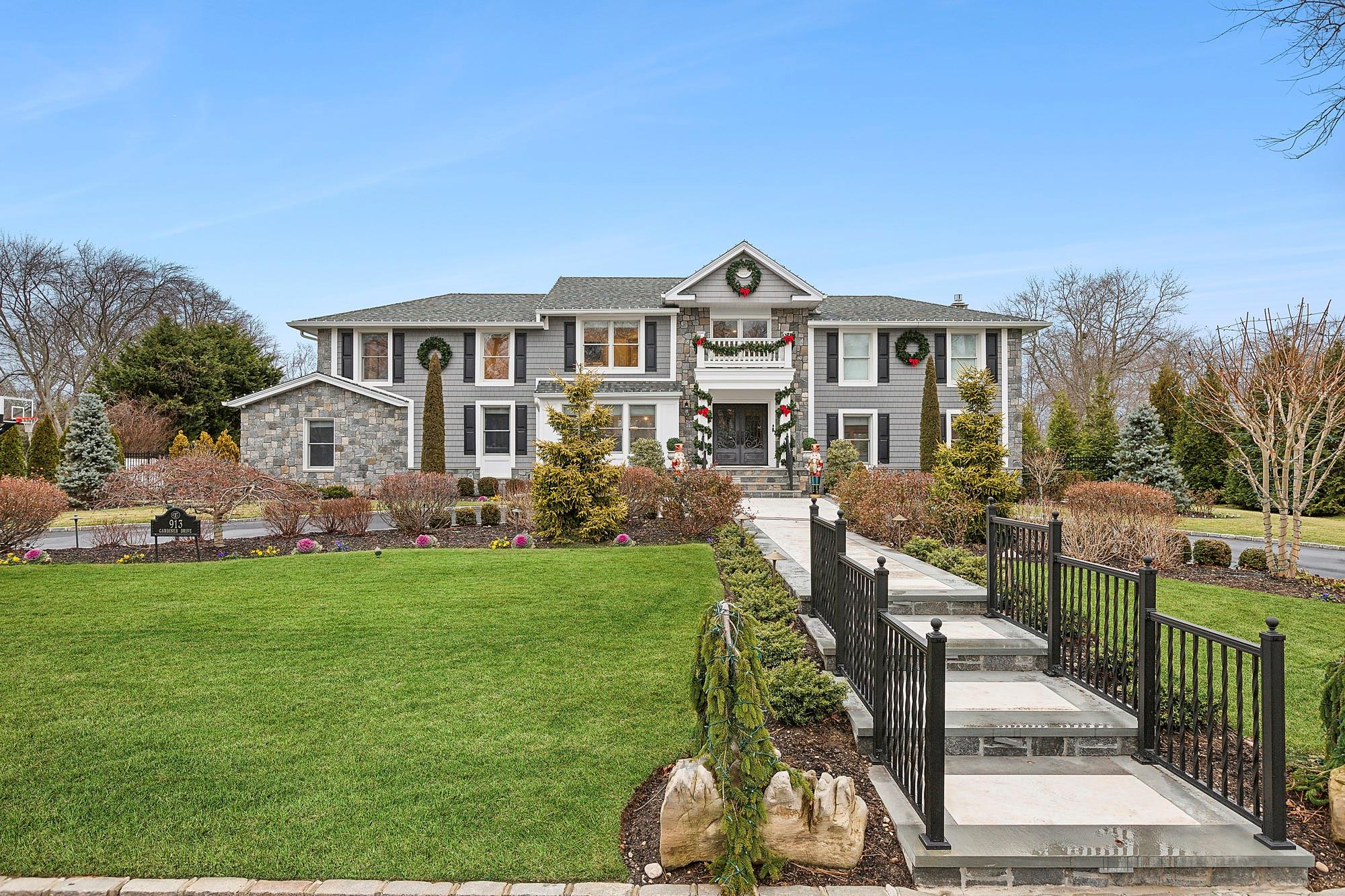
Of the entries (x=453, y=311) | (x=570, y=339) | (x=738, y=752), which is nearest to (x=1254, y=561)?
(x=738, y=752)

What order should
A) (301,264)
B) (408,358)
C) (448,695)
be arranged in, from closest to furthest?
(448,695) → (408,358) → (301,264)

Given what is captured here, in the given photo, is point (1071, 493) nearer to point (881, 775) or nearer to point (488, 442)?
point (881, 775)

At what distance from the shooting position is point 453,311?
74.2ft

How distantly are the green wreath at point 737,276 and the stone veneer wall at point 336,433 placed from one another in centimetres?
1105

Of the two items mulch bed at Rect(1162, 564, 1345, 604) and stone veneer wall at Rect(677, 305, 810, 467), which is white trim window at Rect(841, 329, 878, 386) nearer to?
stone veneer wall at Rect(677, 305, 810, 467)

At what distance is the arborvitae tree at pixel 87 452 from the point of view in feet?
66.4

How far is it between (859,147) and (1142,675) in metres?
14.8

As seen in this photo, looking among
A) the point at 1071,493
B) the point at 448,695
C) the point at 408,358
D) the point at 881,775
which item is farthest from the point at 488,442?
the point at 881,775

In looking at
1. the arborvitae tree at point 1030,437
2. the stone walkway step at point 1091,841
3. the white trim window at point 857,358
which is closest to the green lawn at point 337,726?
the stone walkway step at point 1091,841

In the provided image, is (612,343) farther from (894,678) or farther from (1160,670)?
(894,678)

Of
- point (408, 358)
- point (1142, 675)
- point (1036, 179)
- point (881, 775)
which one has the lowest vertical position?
point (881, 775)

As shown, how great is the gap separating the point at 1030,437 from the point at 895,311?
7462 mm

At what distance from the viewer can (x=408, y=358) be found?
72.8 ft

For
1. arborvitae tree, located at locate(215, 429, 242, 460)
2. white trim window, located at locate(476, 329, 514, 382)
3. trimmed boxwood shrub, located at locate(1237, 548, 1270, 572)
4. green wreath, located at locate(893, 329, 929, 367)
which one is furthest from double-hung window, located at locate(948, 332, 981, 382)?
arborvitae tree, located at locate(215, 429, 242, 460)
